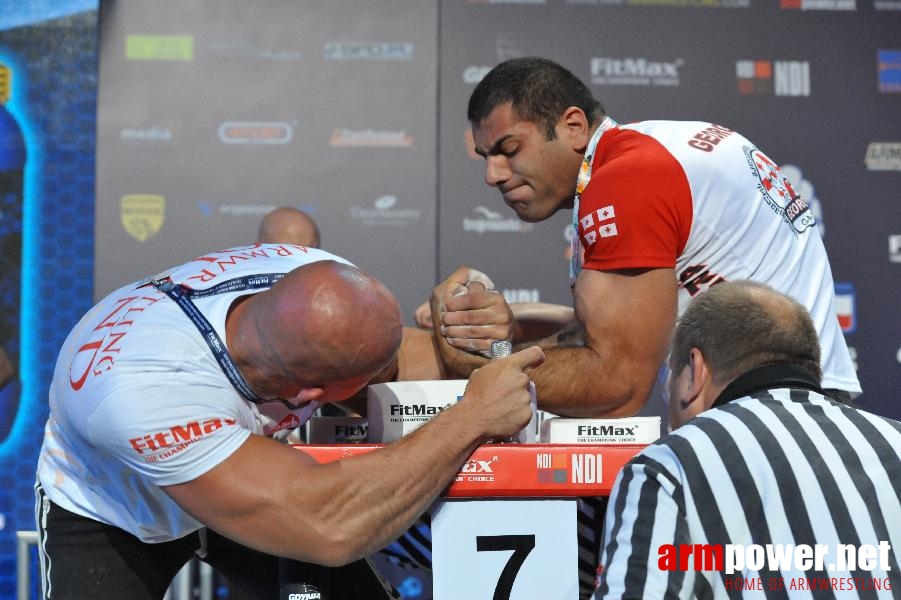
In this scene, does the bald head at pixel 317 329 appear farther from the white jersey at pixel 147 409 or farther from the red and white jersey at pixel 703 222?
the red and white jersey at pixel 703 222

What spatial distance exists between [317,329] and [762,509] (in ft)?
2.58

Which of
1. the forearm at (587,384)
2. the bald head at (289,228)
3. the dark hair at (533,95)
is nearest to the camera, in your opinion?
the forearm at (587,384)

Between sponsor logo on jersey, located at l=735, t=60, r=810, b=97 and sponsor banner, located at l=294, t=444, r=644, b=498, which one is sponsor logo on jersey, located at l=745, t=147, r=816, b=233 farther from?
sponsor logo on jersey, located at l=735, t=60, r=810, b=97

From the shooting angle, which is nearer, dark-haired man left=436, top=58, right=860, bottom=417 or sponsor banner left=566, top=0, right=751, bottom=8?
dark-haired man left=436, top=58, right=860, bottom=417

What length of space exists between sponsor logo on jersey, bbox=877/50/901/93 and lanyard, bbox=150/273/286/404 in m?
3.98

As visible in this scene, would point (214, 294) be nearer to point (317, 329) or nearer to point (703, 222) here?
point (317, 329)

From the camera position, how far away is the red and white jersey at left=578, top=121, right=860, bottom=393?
7.13ft

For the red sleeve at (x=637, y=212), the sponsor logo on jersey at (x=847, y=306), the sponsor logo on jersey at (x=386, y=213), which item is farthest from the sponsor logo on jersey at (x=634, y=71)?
the red sleeve at (x=637, y=212)

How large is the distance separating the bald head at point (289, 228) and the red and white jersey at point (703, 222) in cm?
239

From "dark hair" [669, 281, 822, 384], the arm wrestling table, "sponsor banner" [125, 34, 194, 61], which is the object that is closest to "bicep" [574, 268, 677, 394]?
the arm wrestling table

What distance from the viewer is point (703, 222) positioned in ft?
7.30

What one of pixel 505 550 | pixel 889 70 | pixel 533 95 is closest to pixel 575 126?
pixel 533 95

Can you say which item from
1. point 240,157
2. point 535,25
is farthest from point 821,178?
point 240,157

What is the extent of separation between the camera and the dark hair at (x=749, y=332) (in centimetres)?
161
